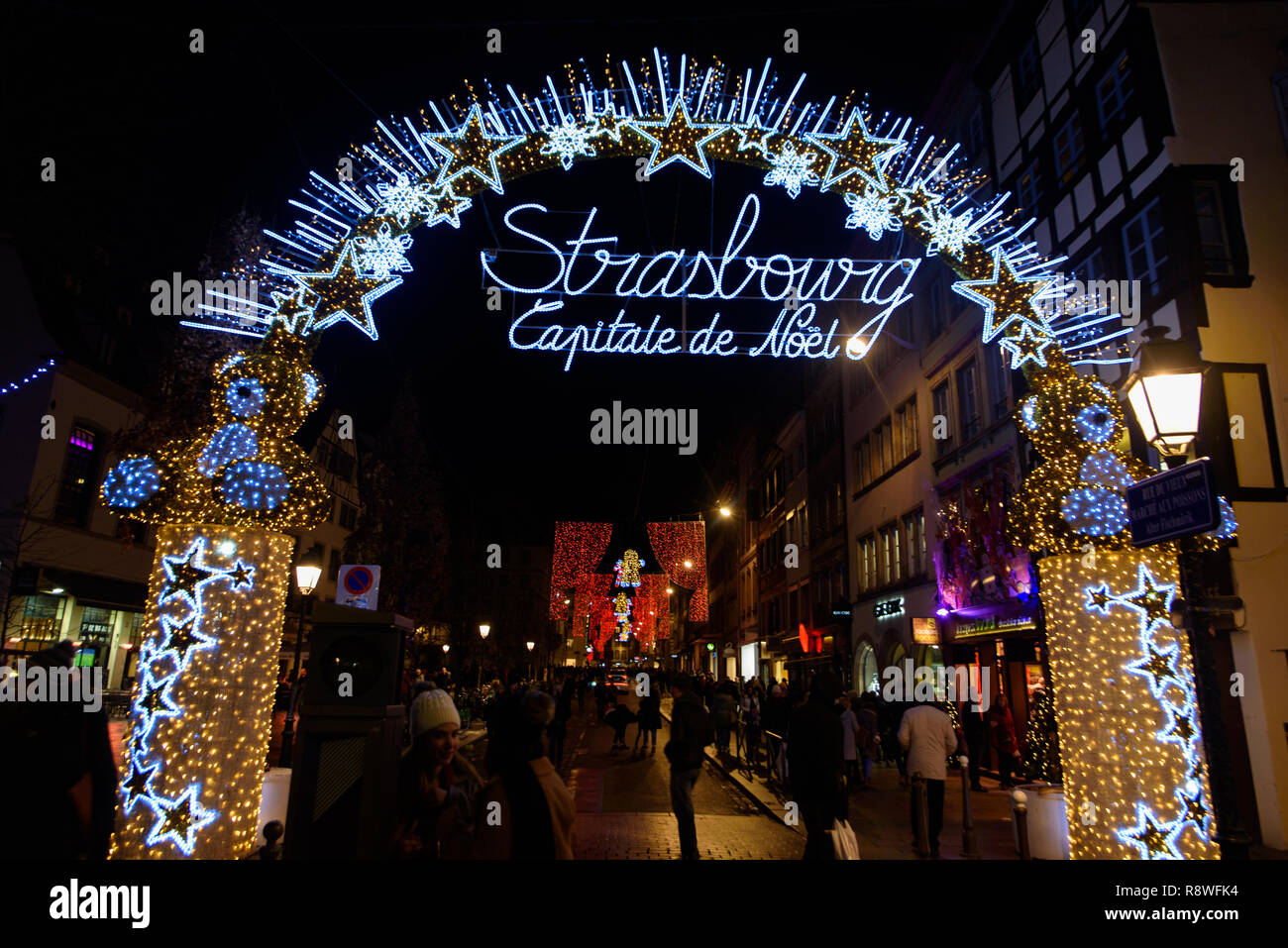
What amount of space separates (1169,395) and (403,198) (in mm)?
6943

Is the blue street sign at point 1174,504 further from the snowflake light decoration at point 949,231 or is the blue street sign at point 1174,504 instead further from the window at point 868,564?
the window at point 868,564

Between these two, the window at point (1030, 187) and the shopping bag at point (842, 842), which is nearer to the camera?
the shopping bag at point (842, 842)

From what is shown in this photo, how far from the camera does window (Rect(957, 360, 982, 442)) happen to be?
17.5 meters

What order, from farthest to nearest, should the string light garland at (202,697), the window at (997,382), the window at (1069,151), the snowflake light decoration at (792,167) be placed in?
1. the window at (997,382)
2. the window at (1069,151)
3. the snowflake light decoration at (792,167)
4. the string light garland at (202,697)

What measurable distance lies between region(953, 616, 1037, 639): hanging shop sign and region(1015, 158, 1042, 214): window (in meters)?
8.67

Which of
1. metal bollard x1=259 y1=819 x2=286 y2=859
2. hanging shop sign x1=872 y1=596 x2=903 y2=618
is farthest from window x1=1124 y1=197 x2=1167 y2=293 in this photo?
metal bollard x1=259 y1=819 x2=286 y2=859

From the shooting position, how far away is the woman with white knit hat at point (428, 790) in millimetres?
4121

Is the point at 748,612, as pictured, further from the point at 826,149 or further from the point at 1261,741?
the point at 826,149

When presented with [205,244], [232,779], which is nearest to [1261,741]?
[232,779]

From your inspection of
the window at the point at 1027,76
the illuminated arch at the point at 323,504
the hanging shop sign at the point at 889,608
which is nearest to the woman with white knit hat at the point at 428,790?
the illuminated arch at the point at 323,504

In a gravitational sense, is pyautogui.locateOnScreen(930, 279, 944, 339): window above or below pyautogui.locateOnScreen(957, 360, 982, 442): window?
above

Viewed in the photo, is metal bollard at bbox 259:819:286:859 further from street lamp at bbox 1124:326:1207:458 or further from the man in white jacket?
street lamp at bbox 1124:326:1207:458

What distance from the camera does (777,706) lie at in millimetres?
16766

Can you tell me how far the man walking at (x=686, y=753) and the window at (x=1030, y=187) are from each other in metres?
13.6
